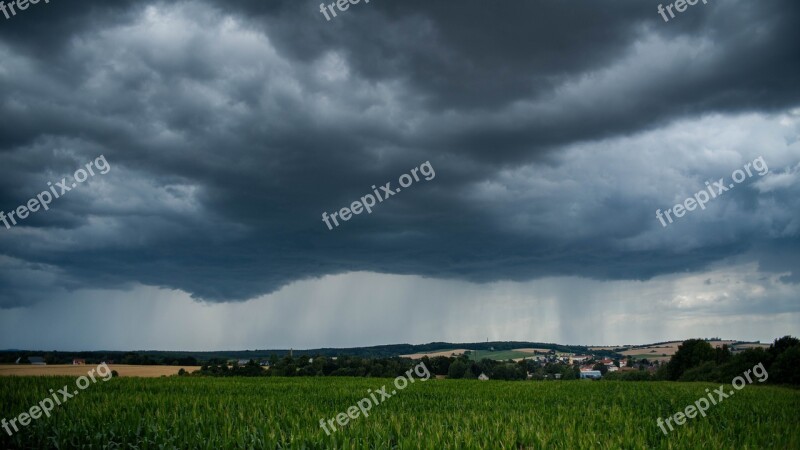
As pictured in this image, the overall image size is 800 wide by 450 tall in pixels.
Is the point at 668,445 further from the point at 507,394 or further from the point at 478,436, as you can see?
the point at 507,394

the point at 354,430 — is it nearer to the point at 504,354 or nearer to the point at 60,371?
the point at 60,371

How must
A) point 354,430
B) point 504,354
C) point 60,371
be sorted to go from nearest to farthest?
point 354,430 < point 60,371 < point 504,354

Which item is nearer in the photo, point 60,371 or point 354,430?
point 354,430

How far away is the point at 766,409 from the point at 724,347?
93215 mm

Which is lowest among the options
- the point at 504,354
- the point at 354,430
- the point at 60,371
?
the point at 504,354

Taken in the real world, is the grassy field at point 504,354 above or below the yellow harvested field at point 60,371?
below

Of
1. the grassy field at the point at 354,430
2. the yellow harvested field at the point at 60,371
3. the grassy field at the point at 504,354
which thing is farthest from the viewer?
the grassy field at the point at 504,354

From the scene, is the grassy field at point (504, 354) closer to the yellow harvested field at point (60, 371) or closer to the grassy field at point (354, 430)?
the yellow harvested field at point (60, 371)

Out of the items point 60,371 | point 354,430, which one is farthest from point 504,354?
point 354,430

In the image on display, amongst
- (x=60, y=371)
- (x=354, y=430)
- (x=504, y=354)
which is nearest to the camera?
(x=354, y=430)

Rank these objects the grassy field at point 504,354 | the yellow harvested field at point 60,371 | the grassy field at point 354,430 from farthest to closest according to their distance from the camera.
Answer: the grassy field at point 504,354
the yellow harvested field at point 60,371
the grassy field at point 354,430

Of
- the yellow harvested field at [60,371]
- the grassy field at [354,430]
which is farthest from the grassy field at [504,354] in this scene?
the grassy field at [354,430]

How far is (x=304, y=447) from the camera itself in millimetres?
10836

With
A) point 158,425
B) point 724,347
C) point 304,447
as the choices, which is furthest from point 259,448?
point 724,347
